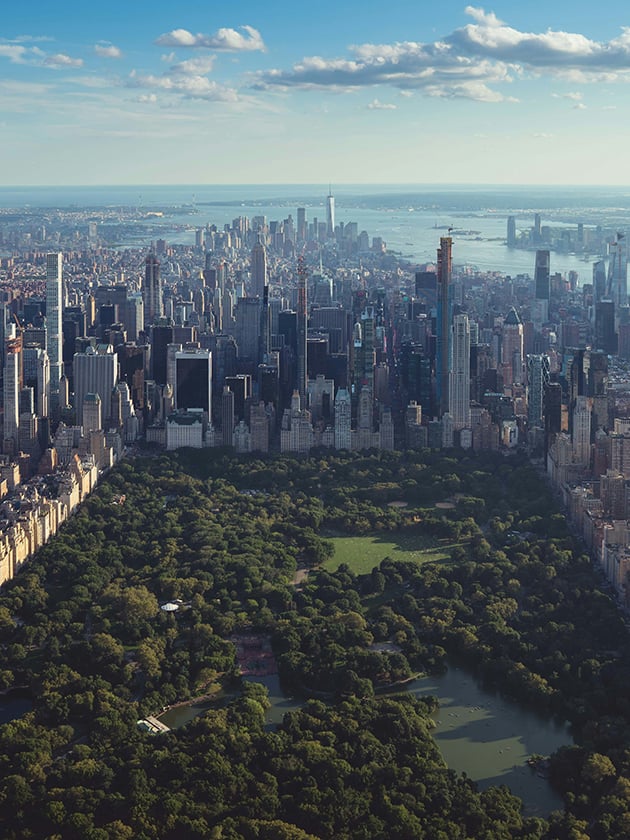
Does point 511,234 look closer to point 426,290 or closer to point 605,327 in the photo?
point 426,290

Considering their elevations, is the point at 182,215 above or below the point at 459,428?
above

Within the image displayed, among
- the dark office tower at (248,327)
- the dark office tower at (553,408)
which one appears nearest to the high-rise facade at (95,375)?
the dark office tower at (248,327)

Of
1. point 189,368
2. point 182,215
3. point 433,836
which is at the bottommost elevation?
point 433,836

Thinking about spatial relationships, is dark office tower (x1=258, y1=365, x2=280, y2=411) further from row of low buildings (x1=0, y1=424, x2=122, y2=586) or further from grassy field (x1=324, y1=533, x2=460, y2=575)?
grassy field (x1=324, y1=533, x2=460, y2=575)

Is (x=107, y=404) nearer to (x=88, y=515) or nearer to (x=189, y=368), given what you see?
(x=189, y=368)

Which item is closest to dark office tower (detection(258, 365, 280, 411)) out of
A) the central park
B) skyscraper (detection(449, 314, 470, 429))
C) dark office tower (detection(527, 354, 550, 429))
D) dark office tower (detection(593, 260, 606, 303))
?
skyscraper (detection(449, 314, 470, 429))

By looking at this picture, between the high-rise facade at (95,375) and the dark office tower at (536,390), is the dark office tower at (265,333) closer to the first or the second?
the high-rise facade at (95,375)

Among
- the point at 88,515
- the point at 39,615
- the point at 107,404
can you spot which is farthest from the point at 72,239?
the point at 39,615
